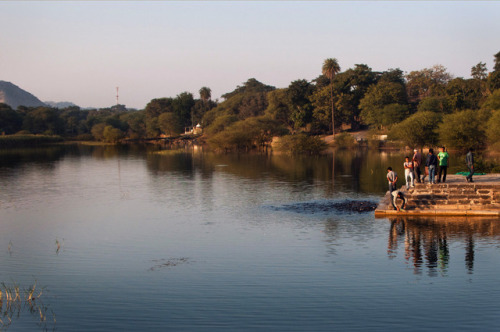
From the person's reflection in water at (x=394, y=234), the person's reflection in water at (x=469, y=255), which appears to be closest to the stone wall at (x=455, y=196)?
the person's reflection in water at (x=394, y=234)

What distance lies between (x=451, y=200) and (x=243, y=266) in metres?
12.6

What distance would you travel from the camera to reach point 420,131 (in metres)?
76.6

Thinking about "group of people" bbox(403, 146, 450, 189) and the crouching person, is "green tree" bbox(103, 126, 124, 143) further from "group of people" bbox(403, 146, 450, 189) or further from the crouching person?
the crouching person

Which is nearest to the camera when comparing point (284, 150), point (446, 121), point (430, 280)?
point (430, 280)

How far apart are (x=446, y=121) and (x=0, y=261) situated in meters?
66.4

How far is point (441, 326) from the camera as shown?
11766mm

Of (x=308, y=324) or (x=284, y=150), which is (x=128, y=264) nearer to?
(x=308, y=324)

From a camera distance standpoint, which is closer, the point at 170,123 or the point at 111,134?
the point at 111,134

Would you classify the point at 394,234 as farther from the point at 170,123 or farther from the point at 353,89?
the point at 170,123

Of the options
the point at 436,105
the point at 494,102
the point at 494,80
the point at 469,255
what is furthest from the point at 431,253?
the point at 436,105

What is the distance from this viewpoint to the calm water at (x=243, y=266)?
1255 cm

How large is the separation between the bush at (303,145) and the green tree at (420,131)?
12919 mm

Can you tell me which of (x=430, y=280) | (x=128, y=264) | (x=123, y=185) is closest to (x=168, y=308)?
(x=128, y=264)

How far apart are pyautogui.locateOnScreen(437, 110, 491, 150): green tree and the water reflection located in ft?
158
